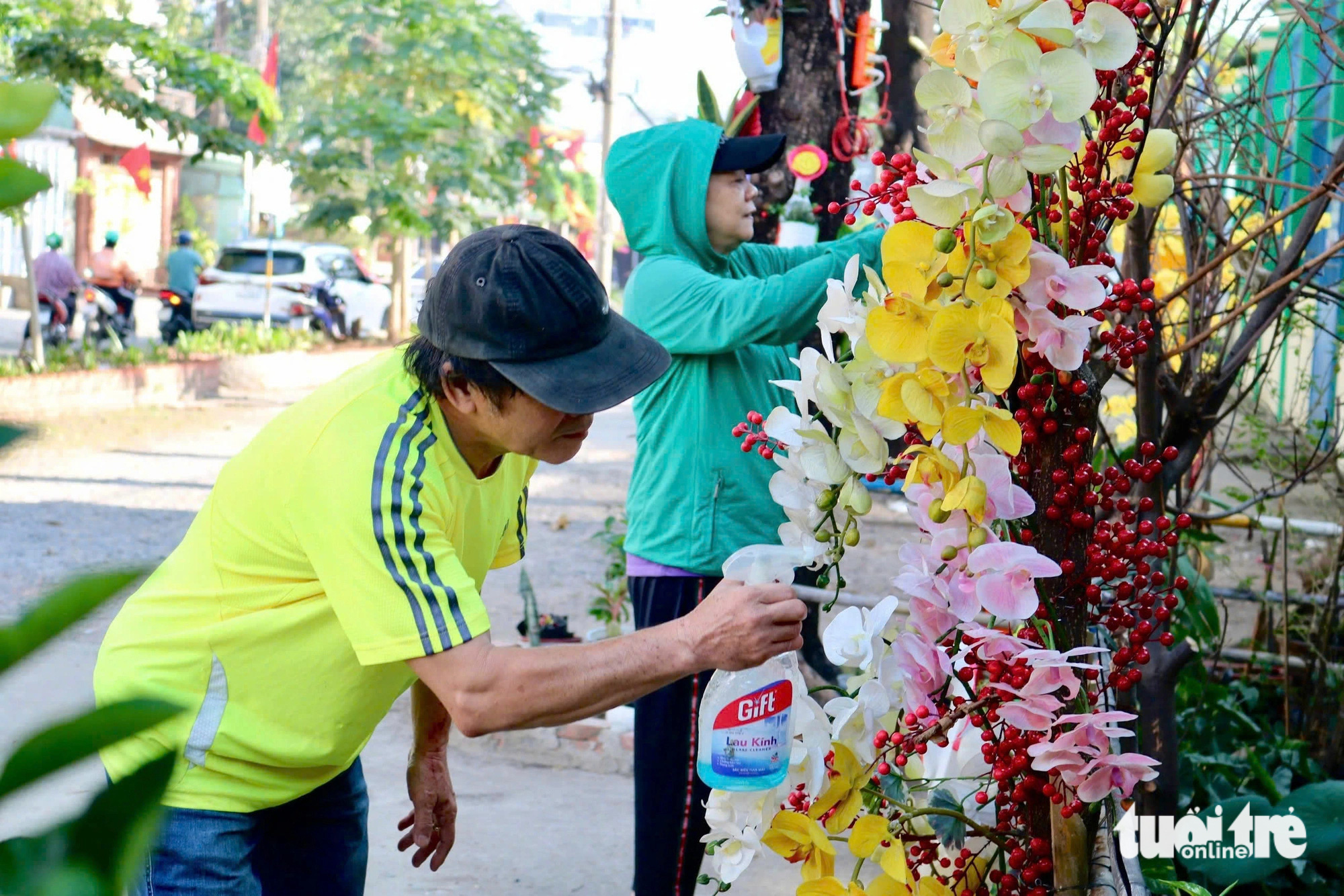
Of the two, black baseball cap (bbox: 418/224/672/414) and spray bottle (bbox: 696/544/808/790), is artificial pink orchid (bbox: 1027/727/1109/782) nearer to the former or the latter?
spray bottle (bbox: 696/544/808/790)

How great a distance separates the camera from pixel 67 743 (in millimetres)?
478

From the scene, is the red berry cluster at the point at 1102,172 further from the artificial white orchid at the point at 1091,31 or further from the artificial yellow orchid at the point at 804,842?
the artificial yellow orchid at the point at 804,842

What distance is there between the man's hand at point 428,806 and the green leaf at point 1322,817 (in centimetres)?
162

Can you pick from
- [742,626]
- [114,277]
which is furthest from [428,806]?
[114,277]

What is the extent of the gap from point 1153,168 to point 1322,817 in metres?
1.61

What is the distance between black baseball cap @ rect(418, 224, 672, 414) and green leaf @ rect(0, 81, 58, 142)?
3.83 feet

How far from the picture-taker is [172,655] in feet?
5.78

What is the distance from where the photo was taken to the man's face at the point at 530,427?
1.77m

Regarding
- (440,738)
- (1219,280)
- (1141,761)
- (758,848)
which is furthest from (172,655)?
(1219,280)

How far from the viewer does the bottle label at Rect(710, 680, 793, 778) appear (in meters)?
1.72

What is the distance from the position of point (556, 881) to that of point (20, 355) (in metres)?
10.2

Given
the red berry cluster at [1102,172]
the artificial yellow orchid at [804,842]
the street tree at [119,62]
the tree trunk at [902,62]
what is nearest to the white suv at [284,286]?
the street tree at [119,62]

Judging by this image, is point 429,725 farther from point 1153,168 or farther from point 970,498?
point 1153,168

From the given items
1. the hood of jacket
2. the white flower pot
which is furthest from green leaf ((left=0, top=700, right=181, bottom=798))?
the white flower pot
